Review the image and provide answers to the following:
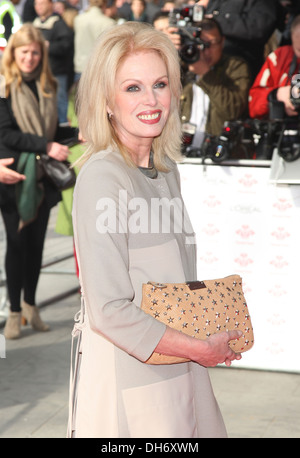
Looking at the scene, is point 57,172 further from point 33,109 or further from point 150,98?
point 150,98

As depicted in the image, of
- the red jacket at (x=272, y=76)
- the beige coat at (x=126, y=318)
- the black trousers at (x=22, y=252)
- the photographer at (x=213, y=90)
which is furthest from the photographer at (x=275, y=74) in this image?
the beige coat at (x=126, y=318)

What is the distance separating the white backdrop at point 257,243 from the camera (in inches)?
205

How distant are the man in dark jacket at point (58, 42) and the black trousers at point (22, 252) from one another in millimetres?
7362

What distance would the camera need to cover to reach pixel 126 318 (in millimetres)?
2037

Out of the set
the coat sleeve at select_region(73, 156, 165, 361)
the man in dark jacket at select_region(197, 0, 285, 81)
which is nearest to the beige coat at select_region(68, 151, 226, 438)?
the coat sleeve at select_region(73, 156, 165, 361)

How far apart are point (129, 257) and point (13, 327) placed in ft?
13.6

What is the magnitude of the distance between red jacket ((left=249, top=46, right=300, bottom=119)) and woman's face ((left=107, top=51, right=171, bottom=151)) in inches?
143

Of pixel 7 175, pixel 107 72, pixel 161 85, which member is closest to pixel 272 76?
pixel 7 175

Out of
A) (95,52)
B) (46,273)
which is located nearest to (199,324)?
(95,52)

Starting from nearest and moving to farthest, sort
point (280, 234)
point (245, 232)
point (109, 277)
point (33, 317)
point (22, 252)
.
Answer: point (109, 277), point (280, 234), point (245, 232), point (22, 252), point (33, 317)

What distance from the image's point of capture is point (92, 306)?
6.75 feet

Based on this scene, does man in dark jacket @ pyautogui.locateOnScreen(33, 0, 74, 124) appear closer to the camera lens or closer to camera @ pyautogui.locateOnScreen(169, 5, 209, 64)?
camera @ pyautogui.locateOnScreen(169, 5, 209, 64)

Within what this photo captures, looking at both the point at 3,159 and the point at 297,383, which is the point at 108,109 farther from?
the point at 3,159
